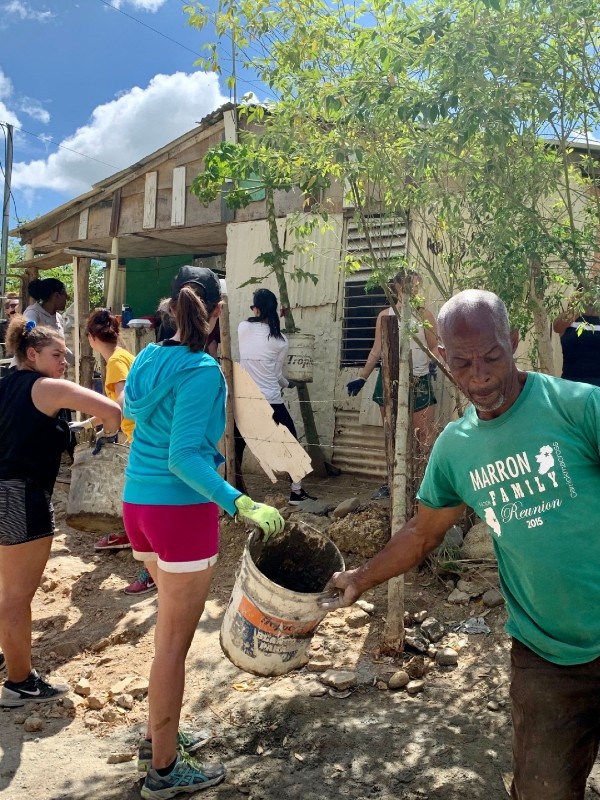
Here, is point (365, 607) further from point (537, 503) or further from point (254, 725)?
point (537, 503)

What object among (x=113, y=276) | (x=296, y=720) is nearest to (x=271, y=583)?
(x=296, y=720)

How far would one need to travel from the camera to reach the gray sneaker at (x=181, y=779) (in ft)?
8.70

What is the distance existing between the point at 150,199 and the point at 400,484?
7.69 metres

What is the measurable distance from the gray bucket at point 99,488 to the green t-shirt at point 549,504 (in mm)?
3027

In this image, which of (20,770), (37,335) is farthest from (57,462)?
(20,770)

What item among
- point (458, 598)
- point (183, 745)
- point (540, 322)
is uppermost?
point (540, 322)

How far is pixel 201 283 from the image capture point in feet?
9.69

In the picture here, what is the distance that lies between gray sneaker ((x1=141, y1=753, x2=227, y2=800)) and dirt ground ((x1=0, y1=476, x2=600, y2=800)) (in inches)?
1.9

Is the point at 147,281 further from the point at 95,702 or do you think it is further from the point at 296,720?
the point at 296,720

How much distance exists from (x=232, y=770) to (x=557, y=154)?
3.45 meters

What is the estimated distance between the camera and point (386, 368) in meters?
4.43

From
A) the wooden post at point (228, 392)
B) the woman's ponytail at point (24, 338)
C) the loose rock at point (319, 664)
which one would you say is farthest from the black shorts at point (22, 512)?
the wooden post at point (228, 392)

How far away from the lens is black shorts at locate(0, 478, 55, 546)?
358 centimetres

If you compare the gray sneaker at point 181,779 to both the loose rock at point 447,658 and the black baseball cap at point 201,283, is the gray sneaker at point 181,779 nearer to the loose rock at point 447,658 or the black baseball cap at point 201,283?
the loose rock at point 447,658
